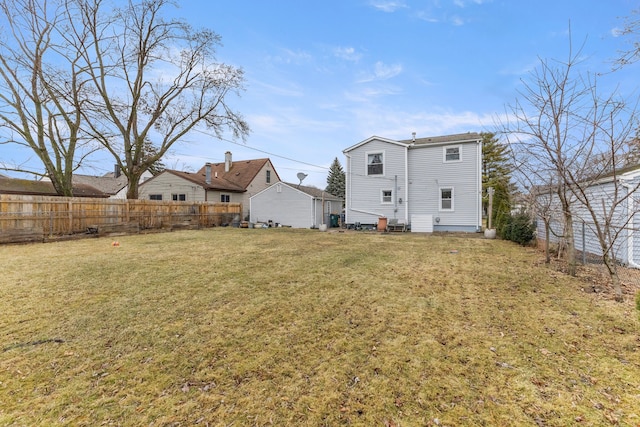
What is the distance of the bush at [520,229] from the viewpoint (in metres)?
10.6

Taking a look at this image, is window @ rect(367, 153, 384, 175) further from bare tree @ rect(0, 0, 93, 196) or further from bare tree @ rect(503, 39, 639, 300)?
bare tree @ rect(0, 0, 93, 196)

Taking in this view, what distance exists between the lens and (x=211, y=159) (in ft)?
89.9

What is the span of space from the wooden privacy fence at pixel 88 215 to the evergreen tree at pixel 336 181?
22332 mm

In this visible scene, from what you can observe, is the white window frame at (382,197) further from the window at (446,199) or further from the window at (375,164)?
the window at (446,199)

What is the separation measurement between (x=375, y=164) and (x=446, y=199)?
453 centimetres

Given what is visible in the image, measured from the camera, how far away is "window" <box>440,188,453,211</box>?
15984 millimetres

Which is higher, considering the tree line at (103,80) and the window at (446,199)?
the tree line at (103,80)

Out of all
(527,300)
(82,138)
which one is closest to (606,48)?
(527,300)

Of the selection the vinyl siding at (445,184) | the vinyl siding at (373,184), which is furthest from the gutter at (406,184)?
the vinyl siding at (445,184)

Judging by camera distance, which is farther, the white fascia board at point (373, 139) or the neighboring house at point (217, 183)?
the neighboring house at point (217, 183)

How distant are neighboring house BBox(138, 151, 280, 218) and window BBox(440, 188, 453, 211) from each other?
15303 millimetres

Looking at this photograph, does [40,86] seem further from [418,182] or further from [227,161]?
[418,182]

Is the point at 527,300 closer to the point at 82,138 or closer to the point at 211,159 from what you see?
the point at 82,138

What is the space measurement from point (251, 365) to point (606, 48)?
7570 mm
